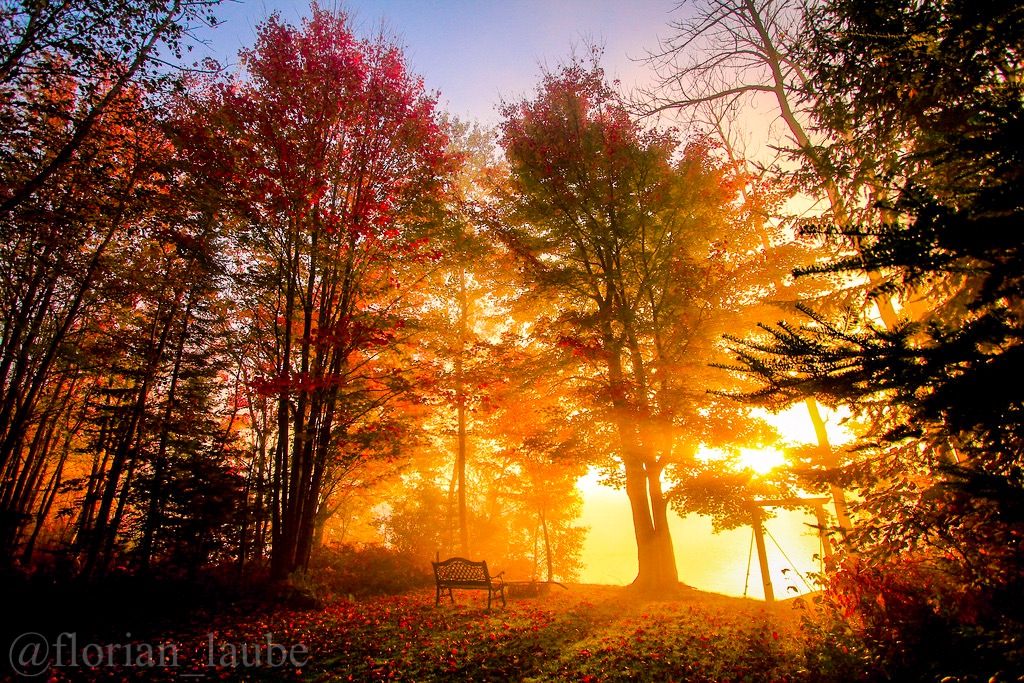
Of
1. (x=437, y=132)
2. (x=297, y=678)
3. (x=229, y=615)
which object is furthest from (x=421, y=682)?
(x=437, y=132)

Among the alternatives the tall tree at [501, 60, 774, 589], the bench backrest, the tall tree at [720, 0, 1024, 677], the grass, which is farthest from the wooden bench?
the tall tree at [720, 0, 1024, 677]

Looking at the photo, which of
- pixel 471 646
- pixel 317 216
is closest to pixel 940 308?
pixel 471 646

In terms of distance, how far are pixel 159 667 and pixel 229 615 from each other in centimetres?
277

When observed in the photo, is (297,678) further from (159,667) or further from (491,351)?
(491,351)

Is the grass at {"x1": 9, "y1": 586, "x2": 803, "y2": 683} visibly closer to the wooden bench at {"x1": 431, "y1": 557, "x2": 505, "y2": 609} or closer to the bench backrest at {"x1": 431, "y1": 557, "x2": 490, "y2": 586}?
the wooden bench at {"x1": 431, "y1": 557, "x2": 505, "y2": 609}

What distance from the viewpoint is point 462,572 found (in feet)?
32.3

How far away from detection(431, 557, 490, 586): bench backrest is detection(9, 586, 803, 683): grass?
2.17 ft

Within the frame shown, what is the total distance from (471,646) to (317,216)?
9217 millimetres

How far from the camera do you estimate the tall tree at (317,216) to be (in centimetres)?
959

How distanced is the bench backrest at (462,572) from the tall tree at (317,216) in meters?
3.21

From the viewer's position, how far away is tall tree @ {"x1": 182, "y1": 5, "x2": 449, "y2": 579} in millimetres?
9586

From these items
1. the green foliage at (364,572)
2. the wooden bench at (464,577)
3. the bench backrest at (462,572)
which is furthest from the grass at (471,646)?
the green foliage at (364,572)

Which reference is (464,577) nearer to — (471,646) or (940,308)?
(471,646)

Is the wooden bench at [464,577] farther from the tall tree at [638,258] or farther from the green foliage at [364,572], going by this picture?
the tall tree at [638,258]
